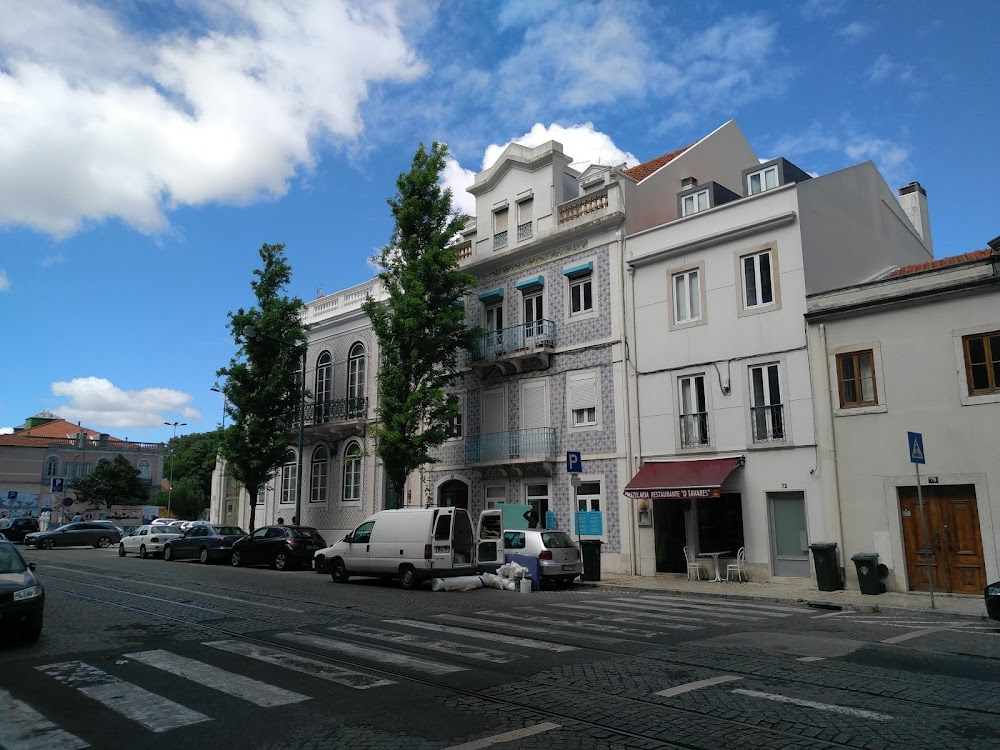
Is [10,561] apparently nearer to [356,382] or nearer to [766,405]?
[766,405]

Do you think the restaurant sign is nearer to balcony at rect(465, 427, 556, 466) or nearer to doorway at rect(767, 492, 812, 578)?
doorway at rect(767, 492, 812, 578)

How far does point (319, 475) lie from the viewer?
3572 centimetres

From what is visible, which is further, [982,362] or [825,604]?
[982,362]

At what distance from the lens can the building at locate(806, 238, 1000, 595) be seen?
16.8m

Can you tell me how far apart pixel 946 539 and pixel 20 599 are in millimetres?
17988

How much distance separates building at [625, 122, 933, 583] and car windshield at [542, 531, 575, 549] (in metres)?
3.30

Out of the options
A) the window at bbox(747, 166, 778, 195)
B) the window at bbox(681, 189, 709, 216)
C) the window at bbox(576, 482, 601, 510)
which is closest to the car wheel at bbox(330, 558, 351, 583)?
the window at bbox(576, 482, 601, 510)

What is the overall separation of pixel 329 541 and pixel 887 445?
2395cm

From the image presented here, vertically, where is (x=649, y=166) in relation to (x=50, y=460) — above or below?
above

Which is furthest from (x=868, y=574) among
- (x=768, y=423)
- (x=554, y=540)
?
(x=554, y=540)

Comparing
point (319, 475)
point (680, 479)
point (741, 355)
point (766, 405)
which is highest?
point (741, 355)

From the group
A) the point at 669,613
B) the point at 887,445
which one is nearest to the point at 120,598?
the point at 669,613

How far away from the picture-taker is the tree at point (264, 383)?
3281cm

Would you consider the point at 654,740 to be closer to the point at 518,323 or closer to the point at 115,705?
the point at 115,705
